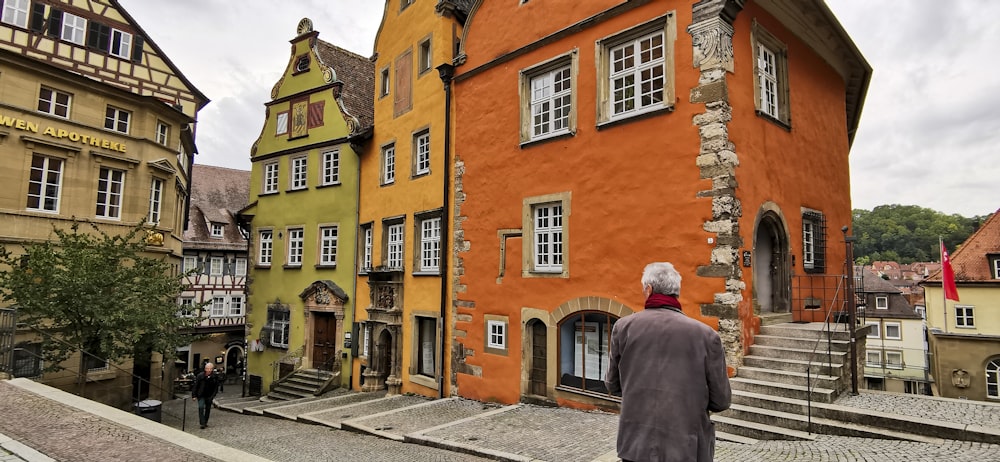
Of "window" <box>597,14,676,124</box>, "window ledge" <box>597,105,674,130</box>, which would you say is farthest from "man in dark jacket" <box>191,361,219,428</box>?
"window" <box>597,14,676,124</box>

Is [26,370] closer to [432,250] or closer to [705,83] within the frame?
[432,250]

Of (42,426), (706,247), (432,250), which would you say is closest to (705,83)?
(706,247)

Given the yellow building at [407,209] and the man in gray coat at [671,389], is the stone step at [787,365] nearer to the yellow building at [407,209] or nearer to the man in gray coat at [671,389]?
the man in gray coat at [671,389]

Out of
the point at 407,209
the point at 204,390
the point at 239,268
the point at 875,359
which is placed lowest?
the point at 875,359

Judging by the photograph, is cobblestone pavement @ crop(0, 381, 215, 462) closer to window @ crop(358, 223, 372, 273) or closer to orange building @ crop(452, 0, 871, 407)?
orange building @ crop(452, 0, 871, 407)

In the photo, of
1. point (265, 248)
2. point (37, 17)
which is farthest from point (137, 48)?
point (265, 248)

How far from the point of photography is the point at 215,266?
34844 mm

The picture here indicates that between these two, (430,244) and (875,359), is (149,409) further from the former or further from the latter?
(875,359)

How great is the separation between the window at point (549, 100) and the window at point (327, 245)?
10319 millimetres

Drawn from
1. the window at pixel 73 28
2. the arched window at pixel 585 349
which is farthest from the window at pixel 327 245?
the arched window at pixel 585 349

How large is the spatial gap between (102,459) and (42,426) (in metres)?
2.14

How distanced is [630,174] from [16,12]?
1875 centimetres

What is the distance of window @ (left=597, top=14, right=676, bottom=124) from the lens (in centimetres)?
999

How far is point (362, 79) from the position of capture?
22.8 m
